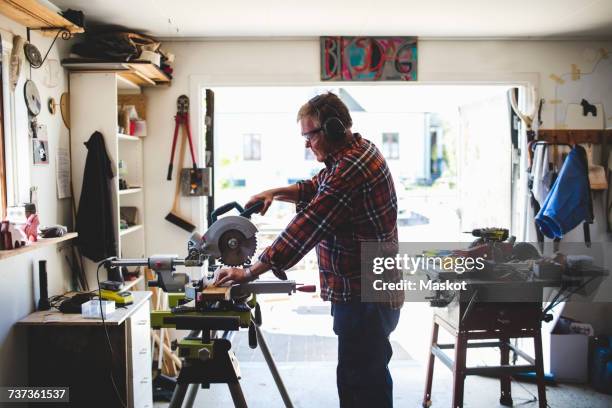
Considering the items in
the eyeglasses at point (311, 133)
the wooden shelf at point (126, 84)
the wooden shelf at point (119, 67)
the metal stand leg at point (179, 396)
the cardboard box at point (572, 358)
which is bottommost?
the cardboard box at point (572, 358)

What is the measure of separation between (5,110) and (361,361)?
1.98 metres

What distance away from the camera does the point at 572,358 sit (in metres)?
3.35

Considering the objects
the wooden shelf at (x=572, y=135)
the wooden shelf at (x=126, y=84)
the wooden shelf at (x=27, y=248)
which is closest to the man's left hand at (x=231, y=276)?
the wooden shelf at (x=27, y=248)

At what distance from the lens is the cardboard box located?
3.34 m

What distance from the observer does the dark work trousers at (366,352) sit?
178cm

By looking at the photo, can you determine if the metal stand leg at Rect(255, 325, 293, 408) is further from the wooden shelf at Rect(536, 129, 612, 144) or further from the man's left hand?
the wooden shelf at Rect(536, 129, 612, 144)

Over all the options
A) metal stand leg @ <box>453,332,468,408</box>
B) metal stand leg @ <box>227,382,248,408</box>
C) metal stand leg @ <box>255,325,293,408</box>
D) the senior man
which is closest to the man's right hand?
the senior man


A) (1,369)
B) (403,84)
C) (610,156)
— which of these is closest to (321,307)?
(403,84)

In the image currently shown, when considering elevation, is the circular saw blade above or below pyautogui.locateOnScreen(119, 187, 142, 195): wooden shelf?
below

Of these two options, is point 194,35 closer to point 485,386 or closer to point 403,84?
point 403,84

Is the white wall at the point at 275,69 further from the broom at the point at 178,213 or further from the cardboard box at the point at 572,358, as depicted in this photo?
the cardboard box at the point at 572,358

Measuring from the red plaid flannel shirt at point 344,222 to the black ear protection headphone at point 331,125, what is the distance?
0.06 metres

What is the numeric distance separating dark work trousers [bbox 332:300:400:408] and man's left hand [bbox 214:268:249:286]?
38cm

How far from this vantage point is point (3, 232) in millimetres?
2088
